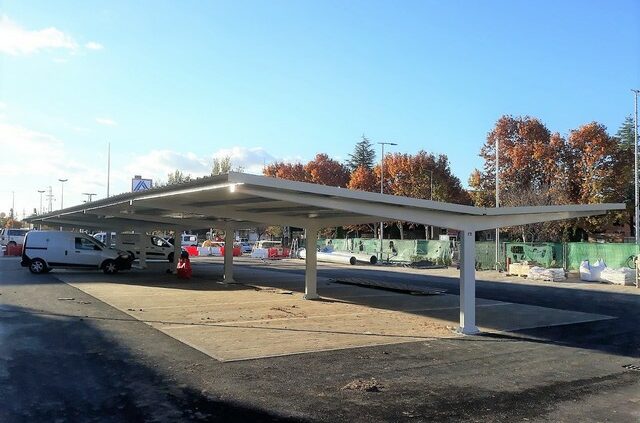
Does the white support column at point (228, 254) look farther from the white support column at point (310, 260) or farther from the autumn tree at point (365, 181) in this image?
the autumn tree at point (365, 181)

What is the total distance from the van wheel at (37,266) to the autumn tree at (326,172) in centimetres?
4948

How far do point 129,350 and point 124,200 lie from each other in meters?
8.06

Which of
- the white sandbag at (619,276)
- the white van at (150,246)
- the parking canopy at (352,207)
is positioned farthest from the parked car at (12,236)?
the white sandbag at (619,276)

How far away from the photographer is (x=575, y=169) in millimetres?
49094

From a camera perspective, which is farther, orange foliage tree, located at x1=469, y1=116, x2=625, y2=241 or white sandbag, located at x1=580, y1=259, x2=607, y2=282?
orange foliage tree, located at x1=469, y1=116, x2=625, y2=241

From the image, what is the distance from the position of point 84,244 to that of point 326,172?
50.6 metres

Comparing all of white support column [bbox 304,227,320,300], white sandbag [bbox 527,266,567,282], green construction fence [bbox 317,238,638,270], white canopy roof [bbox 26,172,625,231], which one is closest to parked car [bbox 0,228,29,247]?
green construction fence [bbox 317,238,638,270]

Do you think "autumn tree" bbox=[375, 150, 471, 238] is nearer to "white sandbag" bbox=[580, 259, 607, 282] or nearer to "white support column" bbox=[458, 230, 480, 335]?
"white sandbag" bbox=[580, 259, 607, 282]

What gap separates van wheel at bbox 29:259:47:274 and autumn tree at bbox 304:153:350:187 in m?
49.5

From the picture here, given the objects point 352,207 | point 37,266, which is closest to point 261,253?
point 37,266

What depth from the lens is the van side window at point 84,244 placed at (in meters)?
25.8

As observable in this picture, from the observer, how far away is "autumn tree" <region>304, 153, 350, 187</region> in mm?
73812

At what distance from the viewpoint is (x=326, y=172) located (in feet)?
245

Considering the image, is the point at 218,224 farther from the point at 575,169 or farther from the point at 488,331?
the point at 575,169
